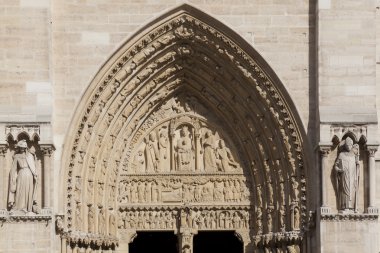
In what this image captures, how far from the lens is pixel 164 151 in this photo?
62.8 feet

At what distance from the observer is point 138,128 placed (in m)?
19.1

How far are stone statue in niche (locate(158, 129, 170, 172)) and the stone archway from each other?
0.01 meters

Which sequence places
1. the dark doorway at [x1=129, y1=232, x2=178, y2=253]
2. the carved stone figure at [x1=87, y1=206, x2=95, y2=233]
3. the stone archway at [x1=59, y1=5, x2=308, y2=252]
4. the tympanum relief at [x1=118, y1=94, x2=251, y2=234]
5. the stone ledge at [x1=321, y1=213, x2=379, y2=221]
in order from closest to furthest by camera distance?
1. the stone ledge at [x1=321, y1=213, x2=379, y2=221]
2. the stone archway at [x1=59, y1=5, x2=308, y2=252]
3. the carved stone figure at [x1=87, y1=206, x2=95, y2=233]
4. the tympanum relief at [x1=118, y1=94, x2=251, y2=234]
5. the dark doorway at [x1=129, y1=232, x2=178, y2=253]

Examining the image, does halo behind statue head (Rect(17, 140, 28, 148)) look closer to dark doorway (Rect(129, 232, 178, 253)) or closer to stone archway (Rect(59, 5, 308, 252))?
stone archway (Rect(59, 5, 308, 252))

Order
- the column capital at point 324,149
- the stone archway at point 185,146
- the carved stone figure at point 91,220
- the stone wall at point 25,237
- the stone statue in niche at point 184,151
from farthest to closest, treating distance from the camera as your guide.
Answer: the stone statue in niche at point 184,151 < the carved stone figure at point 91,220 < the stone archway at point 185,146 < the column capital at point 324,149 < the stone wall at point 25,237

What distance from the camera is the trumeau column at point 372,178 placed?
17672 mm

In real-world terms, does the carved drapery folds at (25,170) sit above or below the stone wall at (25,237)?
above

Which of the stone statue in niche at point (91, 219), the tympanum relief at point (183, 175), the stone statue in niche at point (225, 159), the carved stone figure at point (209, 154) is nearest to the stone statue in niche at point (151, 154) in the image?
the tympanum relief at point (183, 175)

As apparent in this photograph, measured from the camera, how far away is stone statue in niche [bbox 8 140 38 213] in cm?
1753

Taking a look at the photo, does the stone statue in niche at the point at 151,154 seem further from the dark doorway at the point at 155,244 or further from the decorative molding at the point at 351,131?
the dark doorway at the point at 155,244

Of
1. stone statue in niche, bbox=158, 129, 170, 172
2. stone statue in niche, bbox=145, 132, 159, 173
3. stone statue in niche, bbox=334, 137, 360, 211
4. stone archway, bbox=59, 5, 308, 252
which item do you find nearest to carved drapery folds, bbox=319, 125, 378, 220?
stone statue in niche, bbox=334, 137, 360, 211

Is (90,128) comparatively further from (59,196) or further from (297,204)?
(297,204)

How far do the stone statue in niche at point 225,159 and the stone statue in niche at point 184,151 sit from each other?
386mm

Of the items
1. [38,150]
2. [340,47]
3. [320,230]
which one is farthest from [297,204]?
[38,150]
